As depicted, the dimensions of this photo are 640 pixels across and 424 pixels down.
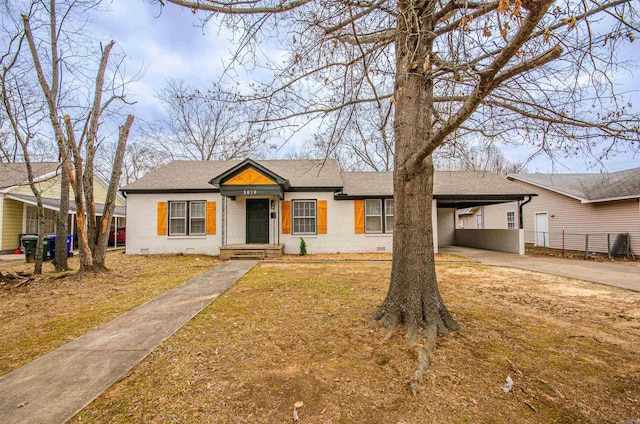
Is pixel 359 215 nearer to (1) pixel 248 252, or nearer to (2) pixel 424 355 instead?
(1) pixel 248 252

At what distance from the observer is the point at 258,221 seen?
12805 millimetres

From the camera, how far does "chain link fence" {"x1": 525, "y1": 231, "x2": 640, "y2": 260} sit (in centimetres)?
1203

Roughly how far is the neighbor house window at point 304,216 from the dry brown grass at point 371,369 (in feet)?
25.2

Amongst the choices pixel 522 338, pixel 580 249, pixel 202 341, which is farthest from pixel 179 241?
pixel 580 249

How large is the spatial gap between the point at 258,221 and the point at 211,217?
2.03 metres

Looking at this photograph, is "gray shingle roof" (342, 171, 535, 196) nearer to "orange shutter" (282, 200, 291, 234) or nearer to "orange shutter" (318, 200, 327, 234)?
"orange shutter" (318, 200, 327, 234)

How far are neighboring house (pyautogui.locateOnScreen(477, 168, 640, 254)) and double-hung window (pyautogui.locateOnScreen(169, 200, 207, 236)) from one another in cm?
1388

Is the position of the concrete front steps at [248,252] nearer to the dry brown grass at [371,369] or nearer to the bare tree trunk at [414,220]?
the dry brown grass at [371,369]

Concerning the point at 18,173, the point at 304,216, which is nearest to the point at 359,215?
the point at 304,216

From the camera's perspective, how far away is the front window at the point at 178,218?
41.2 feet

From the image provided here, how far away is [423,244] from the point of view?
370 cm

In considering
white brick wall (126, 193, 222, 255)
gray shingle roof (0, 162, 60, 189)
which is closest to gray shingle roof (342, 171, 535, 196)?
white brick wall (126, 193, 222, 255)

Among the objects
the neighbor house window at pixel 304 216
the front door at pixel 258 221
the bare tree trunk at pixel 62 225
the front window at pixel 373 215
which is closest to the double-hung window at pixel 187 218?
the front door at pixel 258 221

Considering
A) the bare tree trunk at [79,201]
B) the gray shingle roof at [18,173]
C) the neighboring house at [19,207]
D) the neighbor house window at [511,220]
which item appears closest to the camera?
the bare tree trunk at [79,201]
